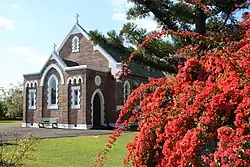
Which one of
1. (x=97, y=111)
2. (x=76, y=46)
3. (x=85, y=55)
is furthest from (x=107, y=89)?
(x=76, y=46)

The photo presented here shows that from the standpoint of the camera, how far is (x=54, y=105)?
29.3 metres

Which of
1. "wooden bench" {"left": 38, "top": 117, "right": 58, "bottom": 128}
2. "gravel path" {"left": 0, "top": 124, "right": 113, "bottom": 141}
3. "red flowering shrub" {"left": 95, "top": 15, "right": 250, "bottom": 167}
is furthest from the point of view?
"wooden bench" {"left": 38, "top": 117, "right": 58, "bottom": 128}

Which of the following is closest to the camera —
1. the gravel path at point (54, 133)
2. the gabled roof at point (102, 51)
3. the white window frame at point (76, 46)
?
the gravel path at point (54, 133)

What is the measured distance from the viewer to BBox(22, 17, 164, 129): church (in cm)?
2731

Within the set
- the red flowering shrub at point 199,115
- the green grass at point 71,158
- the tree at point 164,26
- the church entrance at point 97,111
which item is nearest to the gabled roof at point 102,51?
the church entrance at point 97,111

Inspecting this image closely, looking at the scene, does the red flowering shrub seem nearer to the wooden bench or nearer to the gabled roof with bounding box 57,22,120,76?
the gabled roof with bounding box 57,22,120,76

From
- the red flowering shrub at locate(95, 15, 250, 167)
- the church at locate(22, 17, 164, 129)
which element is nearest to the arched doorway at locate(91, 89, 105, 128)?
the church at locate(22, 17, 164, 129)

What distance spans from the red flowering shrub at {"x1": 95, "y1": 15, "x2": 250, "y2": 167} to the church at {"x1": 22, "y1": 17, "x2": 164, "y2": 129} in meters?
21.9

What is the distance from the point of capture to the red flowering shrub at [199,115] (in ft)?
11.2

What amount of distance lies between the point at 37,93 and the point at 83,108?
5715 millimetres

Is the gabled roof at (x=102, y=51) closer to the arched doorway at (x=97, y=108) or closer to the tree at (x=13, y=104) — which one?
the arched doorway at (x=97, y=108)

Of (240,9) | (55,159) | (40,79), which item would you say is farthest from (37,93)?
(240,9)

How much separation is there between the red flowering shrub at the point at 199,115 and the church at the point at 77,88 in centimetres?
2193

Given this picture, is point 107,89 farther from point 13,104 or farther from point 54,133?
point 13,104
